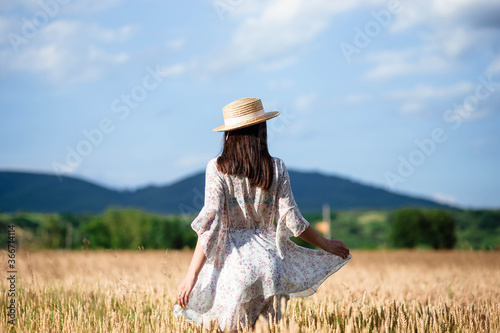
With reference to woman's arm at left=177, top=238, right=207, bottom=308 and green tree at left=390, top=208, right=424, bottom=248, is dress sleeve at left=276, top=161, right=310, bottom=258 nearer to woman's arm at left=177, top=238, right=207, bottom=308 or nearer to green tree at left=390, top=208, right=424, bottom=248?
woman's arm at left=177, top=238, right=207, bottom=308

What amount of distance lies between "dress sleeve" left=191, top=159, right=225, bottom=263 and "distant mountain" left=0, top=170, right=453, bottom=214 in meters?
101

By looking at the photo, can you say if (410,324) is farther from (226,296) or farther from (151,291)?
(151,291)

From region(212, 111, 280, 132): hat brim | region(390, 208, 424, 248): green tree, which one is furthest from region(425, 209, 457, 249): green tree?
region(212, 111, 280, 132): hat brim

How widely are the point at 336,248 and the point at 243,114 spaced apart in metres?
1.31

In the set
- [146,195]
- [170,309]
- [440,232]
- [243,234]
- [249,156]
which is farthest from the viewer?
[146,195]

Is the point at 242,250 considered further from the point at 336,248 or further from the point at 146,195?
the point at 146,195

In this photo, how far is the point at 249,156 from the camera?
3.43 meters

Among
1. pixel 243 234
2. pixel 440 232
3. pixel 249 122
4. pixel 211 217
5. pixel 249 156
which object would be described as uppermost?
pixel 249 122

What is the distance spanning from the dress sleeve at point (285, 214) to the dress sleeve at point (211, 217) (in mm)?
441

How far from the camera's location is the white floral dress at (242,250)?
11.1 feet

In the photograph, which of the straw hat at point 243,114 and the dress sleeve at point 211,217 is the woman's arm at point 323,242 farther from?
the straw hat at point 243,114

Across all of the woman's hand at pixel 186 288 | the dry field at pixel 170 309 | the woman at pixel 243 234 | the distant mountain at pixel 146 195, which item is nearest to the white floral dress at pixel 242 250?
the woman at pixel 243 234

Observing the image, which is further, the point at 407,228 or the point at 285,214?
the point at 407,228

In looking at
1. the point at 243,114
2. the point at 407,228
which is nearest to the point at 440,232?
the point at 407,228
